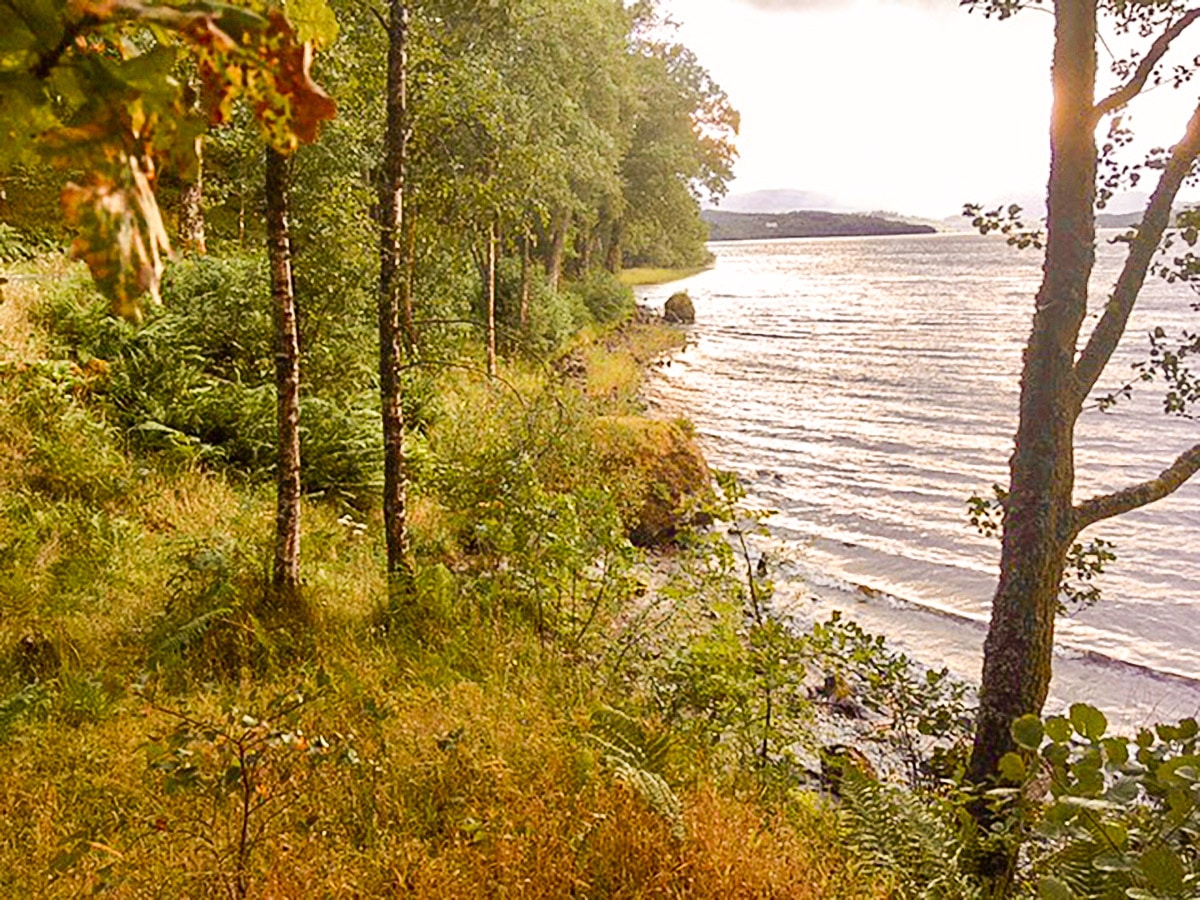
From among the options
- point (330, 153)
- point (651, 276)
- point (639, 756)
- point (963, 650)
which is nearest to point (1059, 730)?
point (639, 756)

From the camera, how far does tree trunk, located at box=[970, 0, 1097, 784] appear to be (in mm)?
5172

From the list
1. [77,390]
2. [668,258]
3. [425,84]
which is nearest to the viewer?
[425,84]

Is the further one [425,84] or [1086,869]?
[425,84]

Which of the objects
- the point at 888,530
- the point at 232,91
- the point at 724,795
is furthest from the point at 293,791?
the point at 888,530

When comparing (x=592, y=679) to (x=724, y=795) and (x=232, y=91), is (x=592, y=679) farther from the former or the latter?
(x=232, y=91)

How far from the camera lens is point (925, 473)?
16375 millimetres

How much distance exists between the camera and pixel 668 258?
66.1 metres

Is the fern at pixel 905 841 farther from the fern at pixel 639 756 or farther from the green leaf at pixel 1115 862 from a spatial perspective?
the green leaf at pixel 1115 862

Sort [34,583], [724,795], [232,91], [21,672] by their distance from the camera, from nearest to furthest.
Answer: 1. [232,91]
2. [724,795]
3. [21,672]
4. [34,583]

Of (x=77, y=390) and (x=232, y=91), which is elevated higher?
(x=232, y=91)

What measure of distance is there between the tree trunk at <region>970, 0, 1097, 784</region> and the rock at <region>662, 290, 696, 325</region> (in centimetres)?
3333

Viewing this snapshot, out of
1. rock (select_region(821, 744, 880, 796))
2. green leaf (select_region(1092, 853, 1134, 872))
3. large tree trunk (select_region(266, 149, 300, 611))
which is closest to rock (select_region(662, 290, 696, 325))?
rock (select_region(821, 744, 880, 796))

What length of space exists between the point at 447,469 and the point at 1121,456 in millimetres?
16028

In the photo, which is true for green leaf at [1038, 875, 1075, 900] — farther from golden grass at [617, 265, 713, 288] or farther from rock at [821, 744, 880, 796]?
golden grass at [617, 265, 713, 288]
